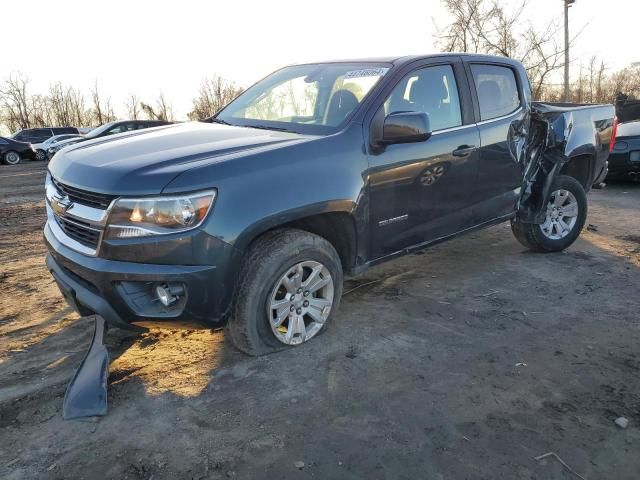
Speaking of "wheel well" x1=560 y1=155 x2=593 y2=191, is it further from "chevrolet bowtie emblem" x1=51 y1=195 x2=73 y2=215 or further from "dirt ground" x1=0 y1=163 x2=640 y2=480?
"chevrolet bowtie emblem" x1=51 y1=195 x2=73 y2=215

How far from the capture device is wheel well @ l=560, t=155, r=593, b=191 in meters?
5.67

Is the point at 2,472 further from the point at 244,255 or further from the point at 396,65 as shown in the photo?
the point at 396,65

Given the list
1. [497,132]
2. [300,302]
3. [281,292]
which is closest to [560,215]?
[497,132]

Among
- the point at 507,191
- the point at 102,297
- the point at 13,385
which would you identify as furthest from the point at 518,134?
the point at 13,385

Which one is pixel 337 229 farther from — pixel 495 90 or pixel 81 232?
pixel 495 90

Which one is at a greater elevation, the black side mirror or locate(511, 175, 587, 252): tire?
the black side mirror

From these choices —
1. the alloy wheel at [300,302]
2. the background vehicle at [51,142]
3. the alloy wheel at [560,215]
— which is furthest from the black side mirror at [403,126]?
the background vehicle at [51,142]

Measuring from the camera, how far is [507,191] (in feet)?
15.3

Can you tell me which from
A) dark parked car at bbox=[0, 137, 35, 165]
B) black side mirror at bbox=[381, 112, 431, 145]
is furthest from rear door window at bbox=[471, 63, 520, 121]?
dark parked car at bbox=[0, 137, 35, 165]

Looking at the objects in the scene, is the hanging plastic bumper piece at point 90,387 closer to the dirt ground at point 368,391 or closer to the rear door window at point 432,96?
the dirt ground at point 368,391

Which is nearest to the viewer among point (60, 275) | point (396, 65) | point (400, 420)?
point (400, 420)

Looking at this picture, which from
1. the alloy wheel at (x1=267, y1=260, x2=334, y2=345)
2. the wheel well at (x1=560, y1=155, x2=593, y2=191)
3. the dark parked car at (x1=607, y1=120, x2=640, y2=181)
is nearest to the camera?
the alloy wheel at (x1=267, y1=260, x2=334, y2=345)

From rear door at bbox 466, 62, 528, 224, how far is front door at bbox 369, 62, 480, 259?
5.9 inches

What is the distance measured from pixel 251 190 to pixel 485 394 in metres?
1.74
